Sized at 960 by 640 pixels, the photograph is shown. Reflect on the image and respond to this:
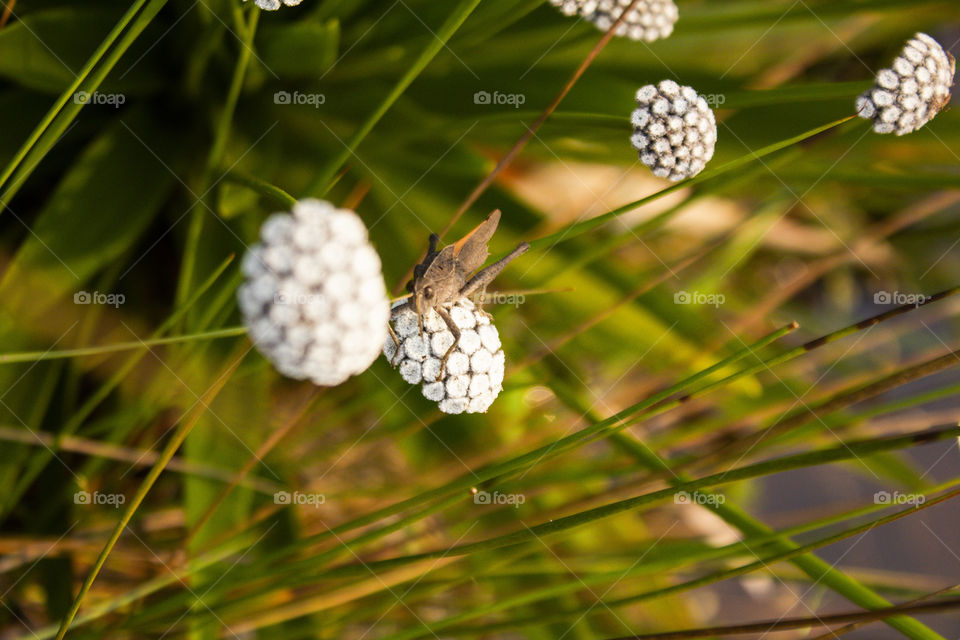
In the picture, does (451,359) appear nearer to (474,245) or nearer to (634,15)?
(474,245)

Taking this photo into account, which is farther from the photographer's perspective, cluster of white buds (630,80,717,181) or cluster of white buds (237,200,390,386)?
cluster of white buds (630,80,717,181)

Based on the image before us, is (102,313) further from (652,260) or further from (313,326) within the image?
(652,260)

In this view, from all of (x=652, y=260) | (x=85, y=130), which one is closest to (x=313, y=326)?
(x=85, y=130)

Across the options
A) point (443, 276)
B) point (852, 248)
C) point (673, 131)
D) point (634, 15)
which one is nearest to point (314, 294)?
point (443, 276)

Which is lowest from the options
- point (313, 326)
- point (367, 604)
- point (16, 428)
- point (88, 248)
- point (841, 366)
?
point (841, 366)

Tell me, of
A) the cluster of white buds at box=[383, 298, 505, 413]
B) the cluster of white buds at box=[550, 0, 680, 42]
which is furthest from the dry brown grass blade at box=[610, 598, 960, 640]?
the cluster of white buds at box=[550, 0, 680, 42]

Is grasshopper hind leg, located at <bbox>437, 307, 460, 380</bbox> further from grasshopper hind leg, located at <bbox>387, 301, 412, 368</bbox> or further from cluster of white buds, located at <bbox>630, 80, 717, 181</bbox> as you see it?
cluster of white buds, located at <bbox>630, 80, 717, 181</bbox>
